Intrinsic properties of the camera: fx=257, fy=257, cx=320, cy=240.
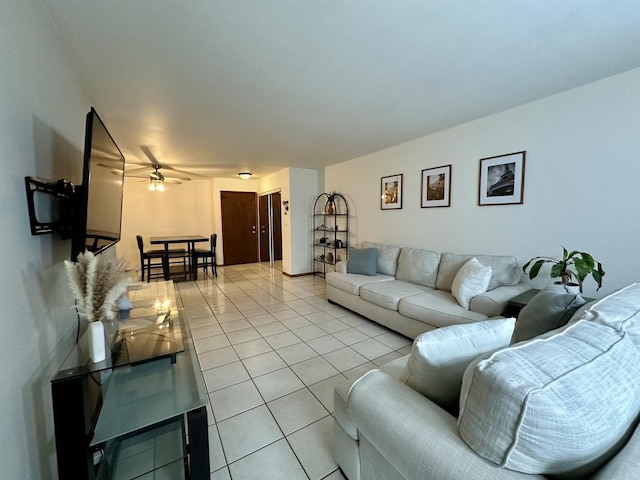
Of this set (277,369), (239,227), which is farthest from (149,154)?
(277,369)

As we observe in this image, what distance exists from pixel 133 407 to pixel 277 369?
1.16m

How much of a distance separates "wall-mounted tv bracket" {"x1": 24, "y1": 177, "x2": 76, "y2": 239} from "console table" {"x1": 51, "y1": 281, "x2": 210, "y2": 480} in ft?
1.86

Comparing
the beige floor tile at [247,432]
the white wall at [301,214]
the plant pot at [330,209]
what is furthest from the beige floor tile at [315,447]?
the white wall at [301,214]

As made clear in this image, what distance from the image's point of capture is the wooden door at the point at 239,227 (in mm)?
6875

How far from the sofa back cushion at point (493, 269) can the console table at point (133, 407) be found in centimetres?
263

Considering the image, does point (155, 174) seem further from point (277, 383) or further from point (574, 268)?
point (574, 268)

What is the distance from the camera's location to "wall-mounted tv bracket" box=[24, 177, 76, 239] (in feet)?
3.33

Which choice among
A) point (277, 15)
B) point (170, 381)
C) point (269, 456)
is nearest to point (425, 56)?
point (277, 15)

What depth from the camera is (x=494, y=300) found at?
2.20 metres

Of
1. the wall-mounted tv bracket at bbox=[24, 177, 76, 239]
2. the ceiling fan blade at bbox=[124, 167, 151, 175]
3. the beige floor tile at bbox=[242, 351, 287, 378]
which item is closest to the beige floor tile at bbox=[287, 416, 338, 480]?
the beige floor tile at bbox=[242, 351, 287, 378]

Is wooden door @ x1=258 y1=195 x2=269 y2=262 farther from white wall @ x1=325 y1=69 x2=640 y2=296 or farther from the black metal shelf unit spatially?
white wall @ x1=325 y1=69 x2=640 y2=296

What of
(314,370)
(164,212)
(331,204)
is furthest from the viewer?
(164,212)

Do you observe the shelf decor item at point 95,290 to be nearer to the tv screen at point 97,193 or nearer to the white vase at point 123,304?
the tv screen at point 97,193

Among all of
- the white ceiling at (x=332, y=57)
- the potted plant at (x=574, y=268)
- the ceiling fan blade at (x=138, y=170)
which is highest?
the ceiling fan blade at (x=138, y=170)
